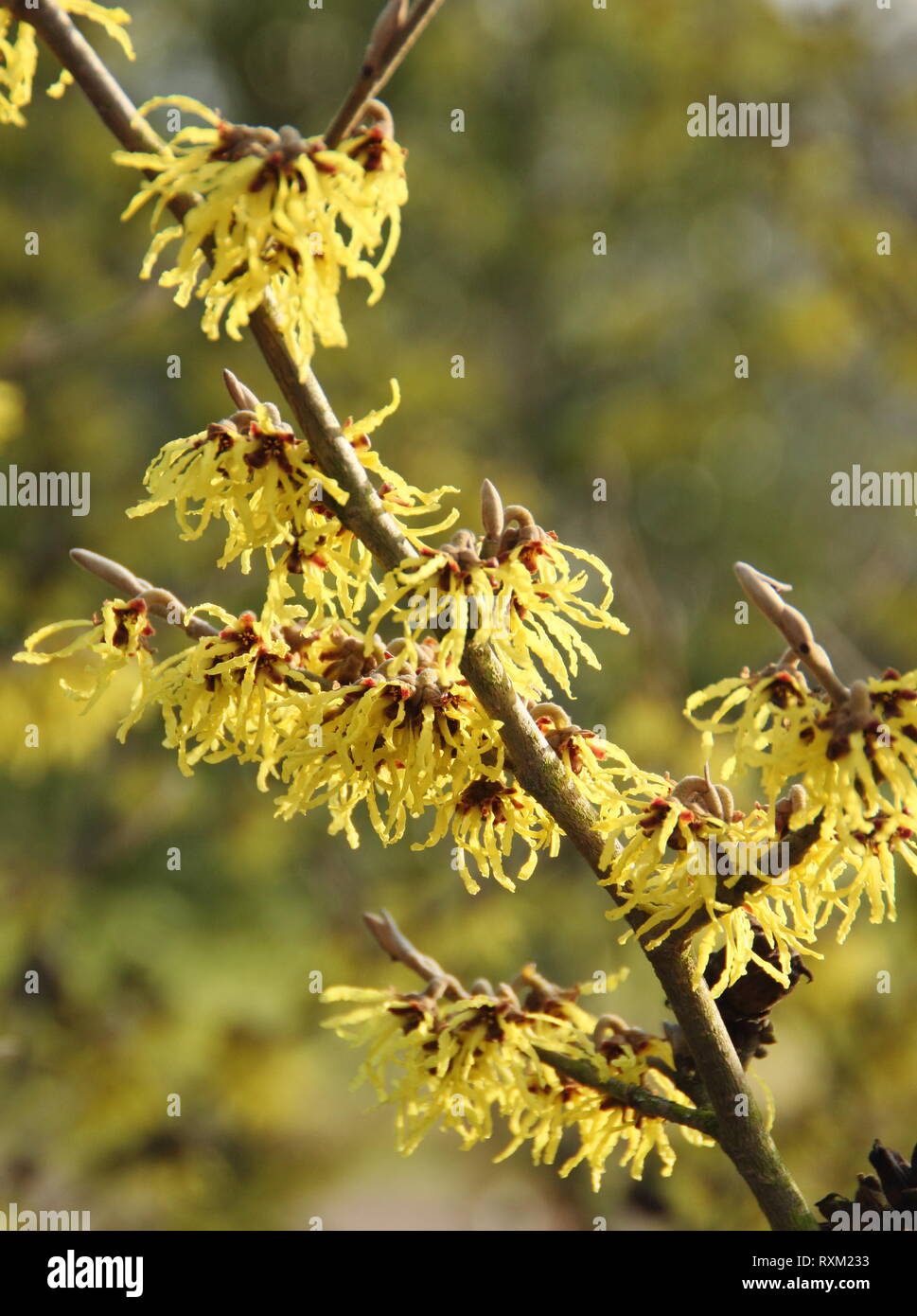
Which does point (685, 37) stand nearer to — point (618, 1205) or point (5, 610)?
point (5, 610)

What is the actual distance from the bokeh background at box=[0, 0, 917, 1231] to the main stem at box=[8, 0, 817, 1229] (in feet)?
8.41

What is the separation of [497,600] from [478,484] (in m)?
3.24

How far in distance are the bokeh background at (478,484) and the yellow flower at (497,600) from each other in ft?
8.52

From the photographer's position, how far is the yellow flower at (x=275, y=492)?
0.63 m

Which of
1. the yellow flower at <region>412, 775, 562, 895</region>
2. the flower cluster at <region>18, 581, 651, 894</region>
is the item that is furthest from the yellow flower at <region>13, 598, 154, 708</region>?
the yellow flower at <region>412, 775, 562, 895</region>

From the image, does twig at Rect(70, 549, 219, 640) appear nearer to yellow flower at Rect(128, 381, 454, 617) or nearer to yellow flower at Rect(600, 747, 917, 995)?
yellow flower at Rect(128, 381, 454, 617)
